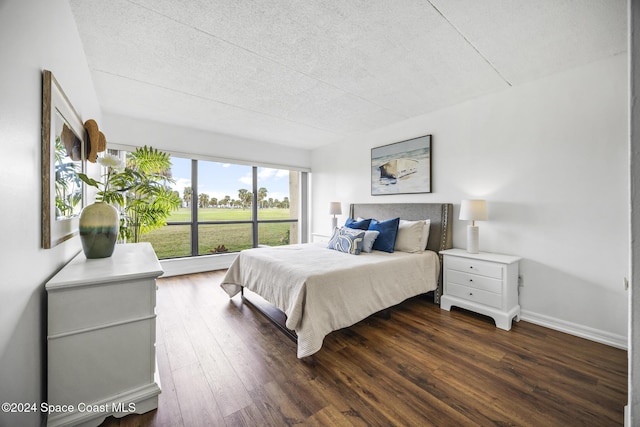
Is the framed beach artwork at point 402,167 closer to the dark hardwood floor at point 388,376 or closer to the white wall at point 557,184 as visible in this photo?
the white wall at point 557,184

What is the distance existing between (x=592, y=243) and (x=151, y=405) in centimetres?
362

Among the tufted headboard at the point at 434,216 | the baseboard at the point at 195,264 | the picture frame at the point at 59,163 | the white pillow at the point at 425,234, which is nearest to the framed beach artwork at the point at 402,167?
the tufted headboard at the point at 434,216

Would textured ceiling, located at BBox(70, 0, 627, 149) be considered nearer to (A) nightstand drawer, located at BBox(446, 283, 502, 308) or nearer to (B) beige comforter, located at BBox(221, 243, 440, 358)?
(B) beige comforter, located at BBox(221, 243, 440, 358)

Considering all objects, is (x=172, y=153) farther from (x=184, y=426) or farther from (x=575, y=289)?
(x=575, y=289)

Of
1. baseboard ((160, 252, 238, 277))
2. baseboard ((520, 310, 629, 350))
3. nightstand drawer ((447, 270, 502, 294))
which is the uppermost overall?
nightstand drawer ((447, 270, 502, 294))

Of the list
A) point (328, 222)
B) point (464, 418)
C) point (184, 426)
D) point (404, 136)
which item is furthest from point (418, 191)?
point (184, 426)

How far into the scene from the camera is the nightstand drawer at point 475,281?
8.33ft

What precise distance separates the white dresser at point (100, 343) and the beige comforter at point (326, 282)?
0.95 metres

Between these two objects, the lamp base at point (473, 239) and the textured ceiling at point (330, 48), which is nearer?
the textured ceiling at point (330, 48)

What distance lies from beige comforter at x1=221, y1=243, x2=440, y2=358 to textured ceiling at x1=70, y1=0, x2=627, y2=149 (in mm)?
1855

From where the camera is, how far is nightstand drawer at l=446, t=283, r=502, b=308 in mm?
2535

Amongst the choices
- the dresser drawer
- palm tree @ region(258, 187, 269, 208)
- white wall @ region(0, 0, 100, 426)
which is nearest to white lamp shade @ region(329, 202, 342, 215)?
palm tree @ region(258, 187, 269, 208)

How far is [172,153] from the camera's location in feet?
13.2

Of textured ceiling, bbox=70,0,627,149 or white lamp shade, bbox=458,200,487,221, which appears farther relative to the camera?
white lamp shade, bbox=458,200,487,221
